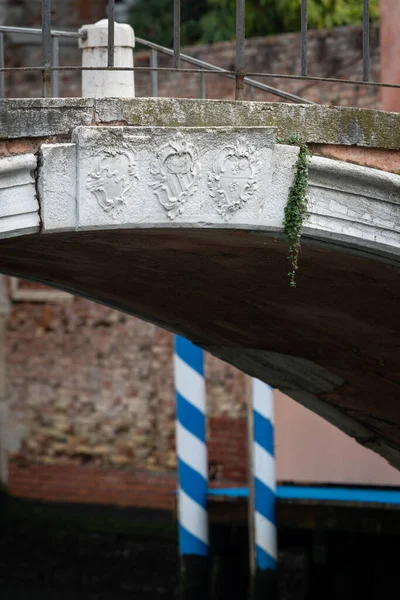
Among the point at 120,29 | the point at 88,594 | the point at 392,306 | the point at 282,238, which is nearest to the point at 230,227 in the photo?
the point at 282,238

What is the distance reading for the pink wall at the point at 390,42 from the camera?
653 centimetres

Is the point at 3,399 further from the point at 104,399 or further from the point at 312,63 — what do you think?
the point at 312,63

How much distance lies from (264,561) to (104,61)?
2.83m

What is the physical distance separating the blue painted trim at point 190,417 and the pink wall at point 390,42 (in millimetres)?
1770

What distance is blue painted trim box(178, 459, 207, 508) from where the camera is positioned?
21.5 ft

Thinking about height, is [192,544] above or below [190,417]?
below

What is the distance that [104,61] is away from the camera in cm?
480

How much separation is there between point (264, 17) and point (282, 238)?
23.1 feet

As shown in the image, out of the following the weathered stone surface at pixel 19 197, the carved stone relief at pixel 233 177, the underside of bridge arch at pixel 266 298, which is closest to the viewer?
the weathered stone surface at pixel 19 197

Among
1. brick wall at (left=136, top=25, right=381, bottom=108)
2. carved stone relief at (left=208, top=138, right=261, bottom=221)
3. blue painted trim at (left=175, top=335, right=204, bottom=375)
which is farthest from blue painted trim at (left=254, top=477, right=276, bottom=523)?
carved stone relief at (left=208, top=138, right=261, bottom=221)

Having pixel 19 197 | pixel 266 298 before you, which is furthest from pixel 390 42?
pixel 19 197

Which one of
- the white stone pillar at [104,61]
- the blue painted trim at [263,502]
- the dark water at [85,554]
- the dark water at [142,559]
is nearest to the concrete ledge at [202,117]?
the white stone pillar at [104,61]

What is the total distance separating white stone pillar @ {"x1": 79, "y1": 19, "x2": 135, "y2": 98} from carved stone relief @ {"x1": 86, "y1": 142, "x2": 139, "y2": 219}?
1.61 metres

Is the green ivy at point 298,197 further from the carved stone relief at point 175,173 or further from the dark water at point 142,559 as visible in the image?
the dark water at point 142,559
